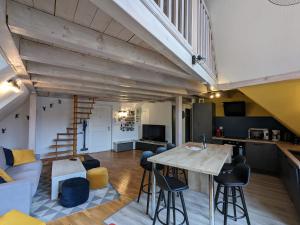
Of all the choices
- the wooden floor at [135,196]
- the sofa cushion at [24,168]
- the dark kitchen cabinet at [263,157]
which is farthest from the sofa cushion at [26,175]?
the dark kitchen cabinet at [263,157]

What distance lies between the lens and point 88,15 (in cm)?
141

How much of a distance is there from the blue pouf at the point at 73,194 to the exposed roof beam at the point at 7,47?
6.49ft

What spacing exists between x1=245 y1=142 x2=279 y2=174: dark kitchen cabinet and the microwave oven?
454mm

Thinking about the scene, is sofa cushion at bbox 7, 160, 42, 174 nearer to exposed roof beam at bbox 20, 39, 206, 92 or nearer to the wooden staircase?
the wooden staircase

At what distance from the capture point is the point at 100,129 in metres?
7.10

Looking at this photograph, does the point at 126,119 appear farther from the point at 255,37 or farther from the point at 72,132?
the point at 255,37

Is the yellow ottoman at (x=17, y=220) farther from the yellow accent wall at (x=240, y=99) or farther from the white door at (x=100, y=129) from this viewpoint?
the yellow accent wall at (x=240, y=99)

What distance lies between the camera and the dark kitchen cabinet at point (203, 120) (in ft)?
17.6

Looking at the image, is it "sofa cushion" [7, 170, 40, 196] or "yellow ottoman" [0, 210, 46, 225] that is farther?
"sofa cushion" [7, 170, 40, 196]

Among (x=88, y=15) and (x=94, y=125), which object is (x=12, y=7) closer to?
(x=88, y=15)

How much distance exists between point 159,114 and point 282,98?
15.0 ft

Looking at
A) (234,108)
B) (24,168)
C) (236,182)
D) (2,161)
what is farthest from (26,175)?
(234,108)

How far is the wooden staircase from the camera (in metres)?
5.84

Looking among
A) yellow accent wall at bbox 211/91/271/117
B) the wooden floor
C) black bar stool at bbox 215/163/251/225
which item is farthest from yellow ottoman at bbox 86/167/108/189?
yellow accent wall at bbox 211/91/271/117
